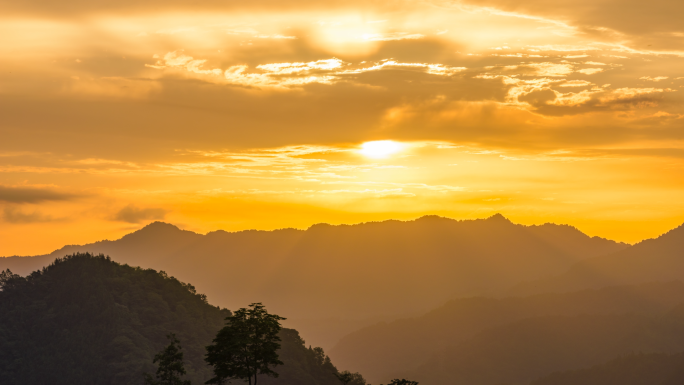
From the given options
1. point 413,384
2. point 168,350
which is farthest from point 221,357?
point 413,384

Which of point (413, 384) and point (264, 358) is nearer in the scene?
point (264, 358)

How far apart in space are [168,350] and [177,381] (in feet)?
17.8

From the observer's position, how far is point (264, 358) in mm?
84750

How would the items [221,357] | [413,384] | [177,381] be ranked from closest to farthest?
[221,357], [177,381], [413,384]

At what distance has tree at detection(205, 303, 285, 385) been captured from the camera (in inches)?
3275

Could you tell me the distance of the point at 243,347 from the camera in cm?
8481

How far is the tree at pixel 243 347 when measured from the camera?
8319cm

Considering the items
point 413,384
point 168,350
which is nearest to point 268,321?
point 168,350

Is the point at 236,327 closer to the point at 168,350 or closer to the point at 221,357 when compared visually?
the point at 221,357

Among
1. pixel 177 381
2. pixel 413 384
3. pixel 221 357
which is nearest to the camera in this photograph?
pixel 221 357

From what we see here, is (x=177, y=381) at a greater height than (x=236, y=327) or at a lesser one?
lesser

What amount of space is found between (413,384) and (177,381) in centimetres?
4506

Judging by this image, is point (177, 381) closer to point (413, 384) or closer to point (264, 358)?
point (264, 358)

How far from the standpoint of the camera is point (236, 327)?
8456cm
